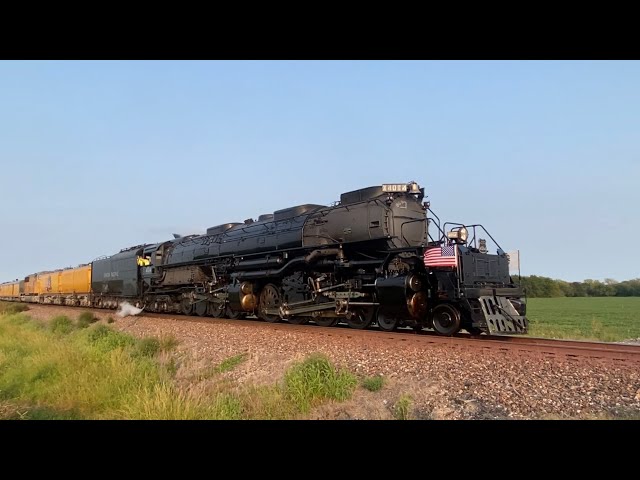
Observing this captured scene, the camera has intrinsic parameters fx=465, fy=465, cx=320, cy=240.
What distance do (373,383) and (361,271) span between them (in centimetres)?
678

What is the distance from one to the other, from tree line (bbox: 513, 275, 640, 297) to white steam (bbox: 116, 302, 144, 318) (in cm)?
5389

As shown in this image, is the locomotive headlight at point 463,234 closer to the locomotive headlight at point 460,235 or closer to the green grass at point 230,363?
the locomotive headlight at point 460,235

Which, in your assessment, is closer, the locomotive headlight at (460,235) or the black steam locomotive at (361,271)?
the black steam locomotive at (361,271)

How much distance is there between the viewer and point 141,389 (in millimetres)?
8453

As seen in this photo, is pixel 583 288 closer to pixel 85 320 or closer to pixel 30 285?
pixel 85 320

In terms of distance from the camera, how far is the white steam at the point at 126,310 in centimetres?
2658

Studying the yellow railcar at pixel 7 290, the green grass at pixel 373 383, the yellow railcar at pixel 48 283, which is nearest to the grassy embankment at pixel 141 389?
the green grass at pixel 373 383

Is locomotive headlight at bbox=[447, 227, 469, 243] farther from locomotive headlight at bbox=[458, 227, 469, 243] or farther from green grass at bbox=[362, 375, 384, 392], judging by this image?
green grass at bbox=[362, 375, 384, 392]

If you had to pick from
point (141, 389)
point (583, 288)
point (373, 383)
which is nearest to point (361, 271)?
point (373, 383)

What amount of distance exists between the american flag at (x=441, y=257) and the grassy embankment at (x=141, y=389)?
494cm

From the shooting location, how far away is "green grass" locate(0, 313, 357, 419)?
6852mm
